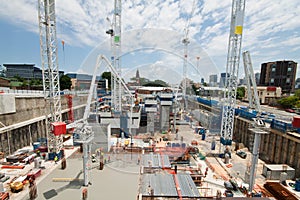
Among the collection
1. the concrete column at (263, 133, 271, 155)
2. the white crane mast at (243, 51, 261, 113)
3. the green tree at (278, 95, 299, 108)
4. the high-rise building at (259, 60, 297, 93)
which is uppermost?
the high-rise building at (259, 60, 297, 93)

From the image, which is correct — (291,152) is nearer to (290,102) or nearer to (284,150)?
(284,150)

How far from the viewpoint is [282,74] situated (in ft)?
109

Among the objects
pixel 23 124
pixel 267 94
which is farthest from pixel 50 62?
pixel 267 94

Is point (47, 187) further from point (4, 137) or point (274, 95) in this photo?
point (274, 95)

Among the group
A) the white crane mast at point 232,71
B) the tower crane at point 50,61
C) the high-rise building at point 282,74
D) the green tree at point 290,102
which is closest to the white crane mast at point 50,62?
the tower crane at point 50,61

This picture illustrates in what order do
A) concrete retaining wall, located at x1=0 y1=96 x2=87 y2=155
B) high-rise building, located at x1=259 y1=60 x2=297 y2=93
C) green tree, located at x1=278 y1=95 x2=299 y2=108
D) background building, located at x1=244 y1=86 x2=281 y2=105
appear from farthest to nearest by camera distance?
1. high-rise building, located at x1=259 y1=60 x2=297 y2=93
2. background building, located at x1=244 y1=86 x2=281 y2=105
3. green tree, located at x1=278 y1=95 x2=299 y2=108
4. concrete retaining wall, located at x1=0 y1=96 x2=87 y2=155

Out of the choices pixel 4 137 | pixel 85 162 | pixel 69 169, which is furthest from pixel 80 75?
pixel 4 137

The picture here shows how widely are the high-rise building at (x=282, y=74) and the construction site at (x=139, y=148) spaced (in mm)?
31935

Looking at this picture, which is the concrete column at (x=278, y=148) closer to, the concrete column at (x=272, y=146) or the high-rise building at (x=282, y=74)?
the concrete column at (x=272, y=146)

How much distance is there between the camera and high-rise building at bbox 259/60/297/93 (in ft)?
106

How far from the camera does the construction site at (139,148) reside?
201 inches

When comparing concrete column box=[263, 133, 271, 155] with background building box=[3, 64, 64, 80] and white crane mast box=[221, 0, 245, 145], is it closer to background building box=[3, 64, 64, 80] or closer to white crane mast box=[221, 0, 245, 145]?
white crane mast box=[221, 0, 245, 145]

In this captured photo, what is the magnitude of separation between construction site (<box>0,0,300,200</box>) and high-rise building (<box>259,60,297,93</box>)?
31935 millimetres

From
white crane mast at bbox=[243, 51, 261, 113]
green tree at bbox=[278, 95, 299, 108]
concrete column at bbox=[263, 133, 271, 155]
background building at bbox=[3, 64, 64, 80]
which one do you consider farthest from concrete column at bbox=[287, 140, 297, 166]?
background building at bbox=[3, 64, 64, 80]
